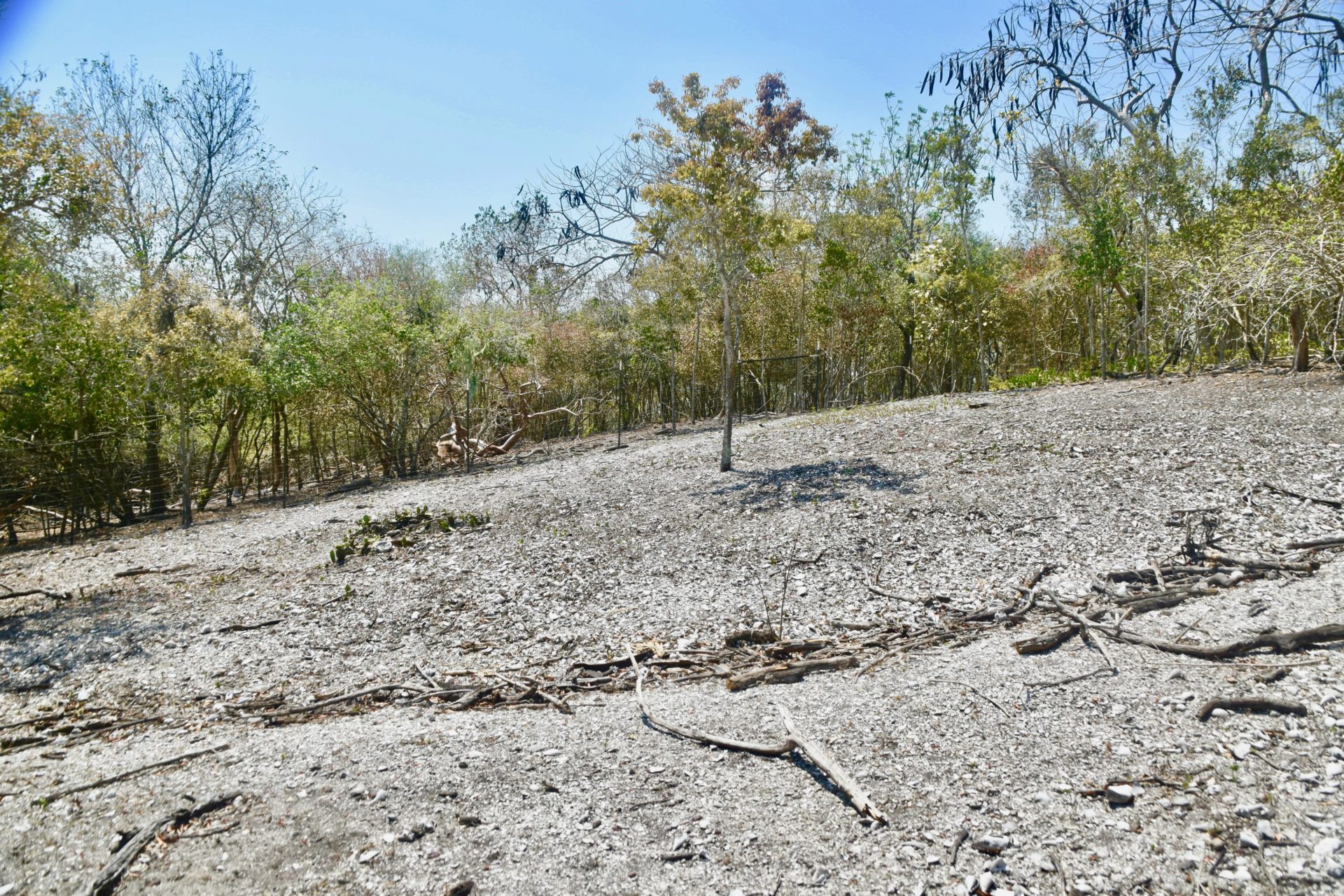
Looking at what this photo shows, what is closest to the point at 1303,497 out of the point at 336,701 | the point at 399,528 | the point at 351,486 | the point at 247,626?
the point at 336,701

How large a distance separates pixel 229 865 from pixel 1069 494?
579 centimetres

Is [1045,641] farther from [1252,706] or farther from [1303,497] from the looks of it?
Answer: [1303,497]

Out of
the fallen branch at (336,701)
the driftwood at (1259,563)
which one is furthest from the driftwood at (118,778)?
the driftwood at (1259,563)

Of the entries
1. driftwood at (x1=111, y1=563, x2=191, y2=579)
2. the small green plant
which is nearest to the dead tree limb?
the small green plant

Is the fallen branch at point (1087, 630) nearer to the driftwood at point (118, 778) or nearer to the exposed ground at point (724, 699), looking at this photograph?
the exposed ground at point (724, 699)

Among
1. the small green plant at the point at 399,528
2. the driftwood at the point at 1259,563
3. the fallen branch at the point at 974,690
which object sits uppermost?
the small green plant at the point at 399,528

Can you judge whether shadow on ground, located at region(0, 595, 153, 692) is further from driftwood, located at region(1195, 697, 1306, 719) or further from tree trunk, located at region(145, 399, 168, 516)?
driftwood, located at region(1195, 697, 1306, 719)

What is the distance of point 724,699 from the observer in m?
3.39

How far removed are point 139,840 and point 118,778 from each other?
2.34 feet

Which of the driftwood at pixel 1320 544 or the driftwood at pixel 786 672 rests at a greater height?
the driftwood at pixel 1320 544

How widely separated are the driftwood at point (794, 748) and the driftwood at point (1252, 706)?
4.16ft

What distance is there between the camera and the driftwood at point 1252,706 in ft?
8.19

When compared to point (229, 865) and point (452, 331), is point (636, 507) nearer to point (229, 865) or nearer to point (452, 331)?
point (229, 865)

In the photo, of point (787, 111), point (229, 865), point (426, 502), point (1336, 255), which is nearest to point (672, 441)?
point (426, 502)
